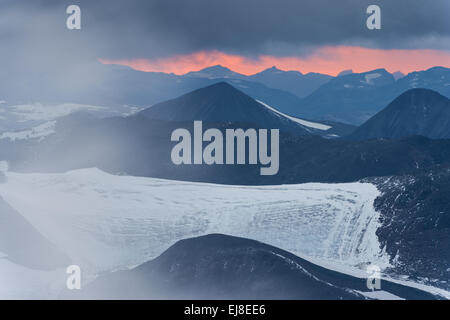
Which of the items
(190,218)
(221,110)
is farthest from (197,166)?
(221,110)

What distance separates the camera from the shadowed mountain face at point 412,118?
374 ft

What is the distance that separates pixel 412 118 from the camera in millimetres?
118375

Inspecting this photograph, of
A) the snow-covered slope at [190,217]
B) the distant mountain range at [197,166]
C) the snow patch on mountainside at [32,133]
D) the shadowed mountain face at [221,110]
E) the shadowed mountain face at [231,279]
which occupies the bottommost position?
the shadowed mountain face at [231,279]

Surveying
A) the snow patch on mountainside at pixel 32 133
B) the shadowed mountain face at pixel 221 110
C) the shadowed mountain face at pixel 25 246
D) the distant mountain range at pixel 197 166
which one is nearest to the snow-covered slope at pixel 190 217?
the shadowed mountain face at pixel 25 246

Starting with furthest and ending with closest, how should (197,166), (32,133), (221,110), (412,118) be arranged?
(221,110)
(412,118)
(32,133)
(197,166)

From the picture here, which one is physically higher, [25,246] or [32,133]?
[32,133]

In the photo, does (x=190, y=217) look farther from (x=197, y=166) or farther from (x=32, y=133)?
(x=32, y=133)

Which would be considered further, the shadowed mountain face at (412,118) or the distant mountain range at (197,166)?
the shadowed mountain face at (412,118)

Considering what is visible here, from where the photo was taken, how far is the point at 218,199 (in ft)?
191

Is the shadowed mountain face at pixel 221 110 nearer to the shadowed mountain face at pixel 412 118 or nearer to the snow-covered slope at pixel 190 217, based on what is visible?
the shadowed mountain face at pixel 412 118

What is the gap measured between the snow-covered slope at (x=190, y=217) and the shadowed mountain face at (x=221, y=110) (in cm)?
7110

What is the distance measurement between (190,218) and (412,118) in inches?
2952

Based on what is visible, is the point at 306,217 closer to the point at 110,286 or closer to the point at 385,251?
the point at 385,251

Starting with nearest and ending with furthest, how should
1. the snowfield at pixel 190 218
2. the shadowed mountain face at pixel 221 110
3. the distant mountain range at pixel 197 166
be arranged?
the snowfield at pixel 190 218
the distant mountain range at pixel 197 166
the shadowed mountain face at pixel 221 110
